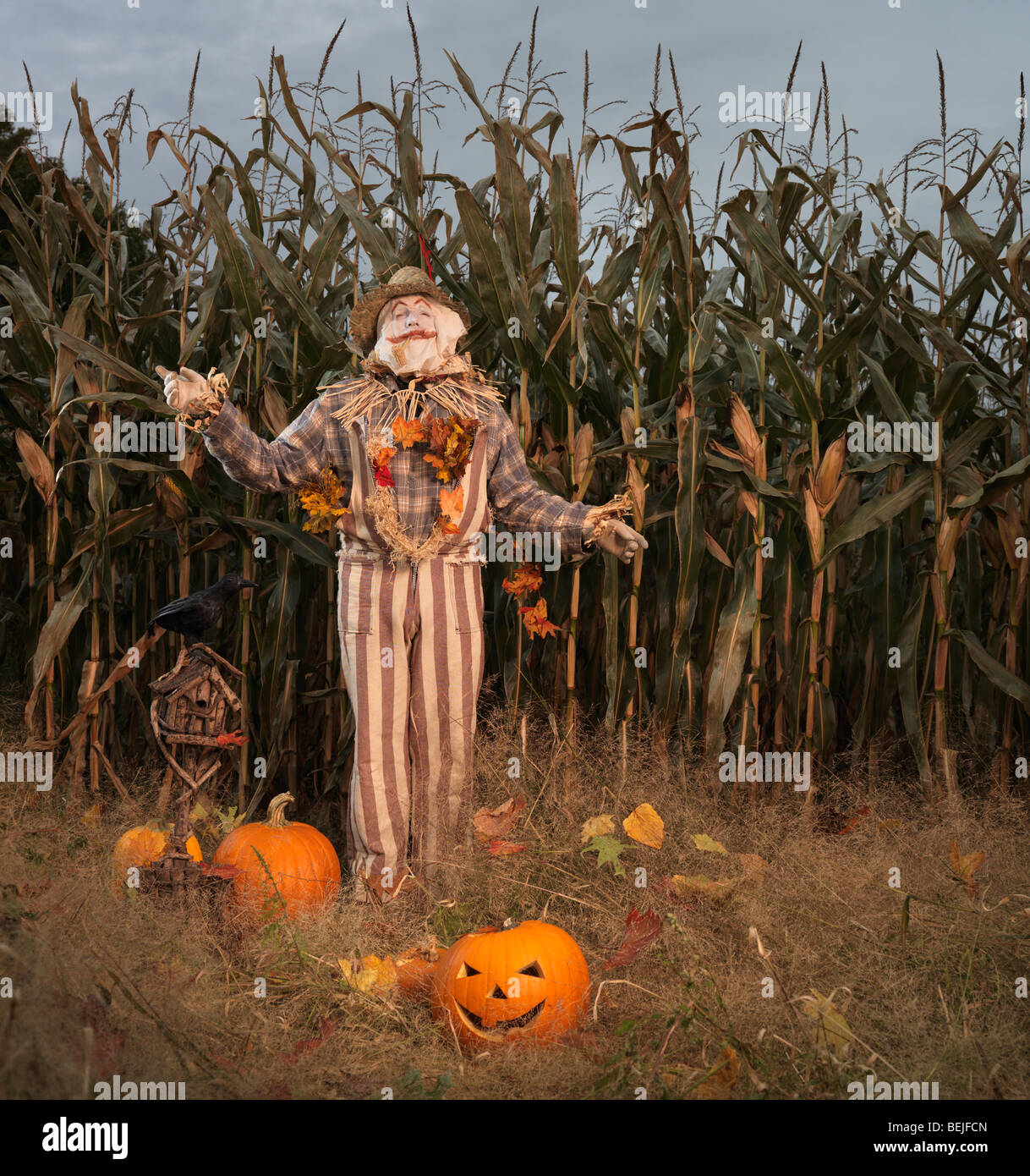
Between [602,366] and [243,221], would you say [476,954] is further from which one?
[243,221]

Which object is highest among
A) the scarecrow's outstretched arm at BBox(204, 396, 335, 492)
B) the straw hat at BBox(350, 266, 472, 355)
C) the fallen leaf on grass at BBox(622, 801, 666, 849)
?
the straw hat at BBox(350, 266, 472, 355)

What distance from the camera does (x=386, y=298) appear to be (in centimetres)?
349

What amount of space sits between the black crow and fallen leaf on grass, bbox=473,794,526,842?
3.79ft

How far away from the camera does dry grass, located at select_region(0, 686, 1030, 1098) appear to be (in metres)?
2.05

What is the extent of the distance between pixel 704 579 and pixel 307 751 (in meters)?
2.02

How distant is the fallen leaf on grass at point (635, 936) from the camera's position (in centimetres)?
266

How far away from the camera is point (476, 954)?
2.56 meters

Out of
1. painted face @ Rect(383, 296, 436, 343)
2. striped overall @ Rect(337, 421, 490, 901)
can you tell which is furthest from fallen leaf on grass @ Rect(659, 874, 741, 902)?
painted face @ Rect(383, 296, 436, 343)

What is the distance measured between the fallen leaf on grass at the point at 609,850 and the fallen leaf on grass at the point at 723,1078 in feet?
3.17
